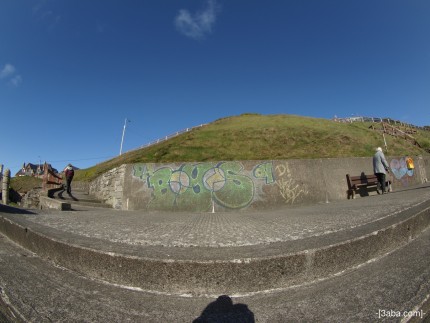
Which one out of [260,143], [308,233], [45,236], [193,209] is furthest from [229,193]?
[260,143]

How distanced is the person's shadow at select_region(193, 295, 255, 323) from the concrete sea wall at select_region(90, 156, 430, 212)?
633 centimetres

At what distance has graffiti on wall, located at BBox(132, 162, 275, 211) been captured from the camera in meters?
8.60

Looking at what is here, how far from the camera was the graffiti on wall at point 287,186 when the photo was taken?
29.2 feet

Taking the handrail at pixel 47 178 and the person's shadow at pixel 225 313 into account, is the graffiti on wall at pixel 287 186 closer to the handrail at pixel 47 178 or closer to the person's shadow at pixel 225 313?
the person's shadow at pixel 225 313

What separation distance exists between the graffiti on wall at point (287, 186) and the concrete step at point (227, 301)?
6.12 meters

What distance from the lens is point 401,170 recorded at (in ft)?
41.9

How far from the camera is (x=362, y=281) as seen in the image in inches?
97.5

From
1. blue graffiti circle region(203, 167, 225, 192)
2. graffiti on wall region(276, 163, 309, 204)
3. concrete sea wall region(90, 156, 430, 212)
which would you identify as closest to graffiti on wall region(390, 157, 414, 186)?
concrete sea wall region(90, 156, 430, 212)

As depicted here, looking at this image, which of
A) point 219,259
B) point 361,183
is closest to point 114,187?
point 219,259

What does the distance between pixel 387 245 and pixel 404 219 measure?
724 millimetres

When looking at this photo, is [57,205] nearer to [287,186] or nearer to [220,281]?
[220,281]

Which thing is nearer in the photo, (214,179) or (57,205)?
(57,205)

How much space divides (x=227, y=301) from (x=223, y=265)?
0.31m

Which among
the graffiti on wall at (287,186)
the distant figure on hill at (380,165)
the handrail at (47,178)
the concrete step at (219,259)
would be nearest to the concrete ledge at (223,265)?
the concrete step at (219,259)
